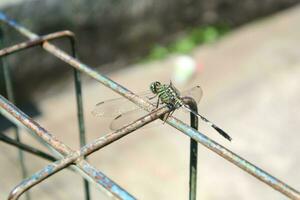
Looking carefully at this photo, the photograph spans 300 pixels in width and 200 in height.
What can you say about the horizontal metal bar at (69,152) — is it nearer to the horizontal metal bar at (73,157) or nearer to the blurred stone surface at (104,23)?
the horizontal metal bar at (73,157)

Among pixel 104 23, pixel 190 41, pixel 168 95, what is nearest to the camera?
pixel 168 95

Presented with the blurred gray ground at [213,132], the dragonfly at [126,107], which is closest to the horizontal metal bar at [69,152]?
the dragonfly at [126,107]

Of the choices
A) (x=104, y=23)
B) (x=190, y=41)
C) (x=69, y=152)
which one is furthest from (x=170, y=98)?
(x=190, y=41)

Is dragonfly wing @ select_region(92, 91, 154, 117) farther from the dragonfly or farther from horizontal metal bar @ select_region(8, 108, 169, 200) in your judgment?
horizontal metal bar @ select_region(8, 108, 169, 200)

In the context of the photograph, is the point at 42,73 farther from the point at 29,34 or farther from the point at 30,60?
the point at 29,34

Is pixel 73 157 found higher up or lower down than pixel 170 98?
lower down

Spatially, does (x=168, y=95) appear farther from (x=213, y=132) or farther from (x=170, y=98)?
(x=213, y=132)

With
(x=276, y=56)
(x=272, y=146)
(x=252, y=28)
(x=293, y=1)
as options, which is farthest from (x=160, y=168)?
(x=293, y=1)
